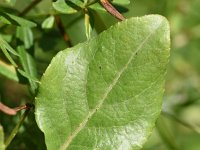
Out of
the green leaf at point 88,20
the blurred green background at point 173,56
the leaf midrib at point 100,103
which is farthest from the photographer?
the blurred green background at point 173,56

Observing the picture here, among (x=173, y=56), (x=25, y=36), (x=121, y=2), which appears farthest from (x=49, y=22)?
(x=173, y=56)

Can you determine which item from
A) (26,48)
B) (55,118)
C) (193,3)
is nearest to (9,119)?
(26,48)

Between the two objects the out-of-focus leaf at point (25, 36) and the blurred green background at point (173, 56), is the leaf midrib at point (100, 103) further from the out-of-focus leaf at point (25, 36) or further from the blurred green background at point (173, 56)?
the blurred green background at point (173, 56)

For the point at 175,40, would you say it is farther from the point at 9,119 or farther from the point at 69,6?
the point at 69,6

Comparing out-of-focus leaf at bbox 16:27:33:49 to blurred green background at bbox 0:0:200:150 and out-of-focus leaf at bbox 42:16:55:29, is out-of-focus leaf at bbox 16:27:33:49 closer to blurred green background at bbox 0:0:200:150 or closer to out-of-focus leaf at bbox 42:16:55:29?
out-of-focus leaf at bbox 42:16:55:29

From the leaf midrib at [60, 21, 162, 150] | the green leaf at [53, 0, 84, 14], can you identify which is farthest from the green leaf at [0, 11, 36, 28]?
the leaf midrib at [60, 21, 162, 150]

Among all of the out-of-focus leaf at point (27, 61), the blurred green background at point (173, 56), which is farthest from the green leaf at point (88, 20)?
the blurred green background at point (173, 56)

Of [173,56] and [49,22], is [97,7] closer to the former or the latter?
[49,22]
